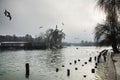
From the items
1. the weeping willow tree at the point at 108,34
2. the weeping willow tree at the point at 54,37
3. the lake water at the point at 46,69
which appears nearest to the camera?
the lake water at the point at 46,69

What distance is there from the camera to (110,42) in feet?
148

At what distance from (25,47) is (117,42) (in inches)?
4807

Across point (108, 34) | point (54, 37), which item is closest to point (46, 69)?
point (108, 34)

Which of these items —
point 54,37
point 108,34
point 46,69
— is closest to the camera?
point 46,69

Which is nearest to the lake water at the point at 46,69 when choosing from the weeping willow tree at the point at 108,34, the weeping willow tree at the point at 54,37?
the weeping willow tree at the point at 108,34

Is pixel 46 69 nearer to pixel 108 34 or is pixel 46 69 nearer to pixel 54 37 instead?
pixel 108 34

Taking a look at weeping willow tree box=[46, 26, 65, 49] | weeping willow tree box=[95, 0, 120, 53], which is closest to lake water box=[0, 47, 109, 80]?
weeping willow tree box=[95, 0, 120, 53]

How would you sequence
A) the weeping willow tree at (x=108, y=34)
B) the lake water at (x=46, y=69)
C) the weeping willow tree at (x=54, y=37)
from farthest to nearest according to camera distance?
the weeping willow tree at (x=54, y=37) < the weeping willow tree at (x=108, y=34) < the lake water at (x=46, y=69)

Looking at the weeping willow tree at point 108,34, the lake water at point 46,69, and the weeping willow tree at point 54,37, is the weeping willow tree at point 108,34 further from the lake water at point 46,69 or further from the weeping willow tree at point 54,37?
the weeping willow tree at point 54,37

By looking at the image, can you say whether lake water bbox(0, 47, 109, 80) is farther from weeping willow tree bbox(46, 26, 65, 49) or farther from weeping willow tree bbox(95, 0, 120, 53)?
weeping willow tree bbox(46, 26, 65, 49)

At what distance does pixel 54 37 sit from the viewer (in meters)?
165

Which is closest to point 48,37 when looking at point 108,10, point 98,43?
point 98,43

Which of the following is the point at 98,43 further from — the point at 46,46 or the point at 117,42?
the point at 46,46

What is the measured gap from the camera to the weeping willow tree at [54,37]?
6469 inches
